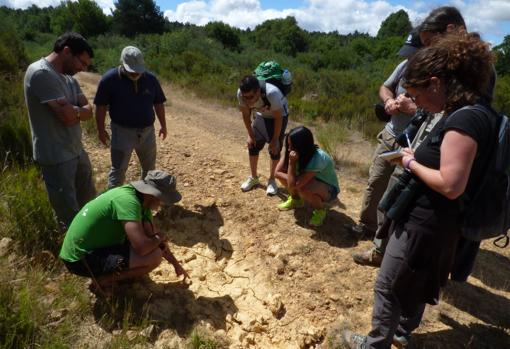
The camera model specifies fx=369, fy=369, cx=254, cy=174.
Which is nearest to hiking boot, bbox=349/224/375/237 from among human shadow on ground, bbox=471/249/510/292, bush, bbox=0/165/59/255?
human shadow on ground, bbox=471/249/510/292

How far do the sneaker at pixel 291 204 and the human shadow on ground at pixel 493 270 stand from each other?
1.72 m

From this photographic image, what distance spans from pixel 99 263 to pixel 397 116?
2494 millimetres

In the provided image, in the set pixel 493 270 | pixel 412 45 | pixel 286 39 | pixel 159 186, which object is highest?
pixel 286 39

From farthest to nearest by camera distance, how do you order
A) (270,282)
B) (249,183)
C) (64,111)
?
(249,183), (270,282), (64,111)

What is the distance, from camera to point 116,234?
8.60 ft

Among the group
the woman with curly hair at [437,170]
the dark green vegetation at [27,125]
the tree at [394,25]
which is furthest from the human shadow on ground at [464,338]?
the tree at [394,25]

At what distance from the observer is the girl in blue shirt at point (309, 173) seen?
3470 mm

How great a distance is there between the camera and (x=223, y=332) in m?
2.62

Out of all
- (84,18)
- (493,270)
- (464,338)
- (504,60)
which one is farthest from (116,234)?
(84,18)

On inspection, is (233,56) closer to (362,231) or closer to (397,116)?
(362,231)

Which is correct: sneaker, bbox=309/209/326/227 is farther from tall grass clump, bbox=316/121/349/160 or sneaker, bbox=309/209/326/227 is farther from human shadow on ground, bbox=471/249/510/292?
tall grass clump, bbox=316/121/349/160

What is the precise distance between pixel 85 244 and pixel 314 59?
83.3 ft

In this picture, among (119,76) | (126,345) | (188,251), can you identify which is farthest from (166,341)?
(119,76)

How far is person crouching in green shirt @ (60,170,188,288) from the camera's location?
8.12 ft
